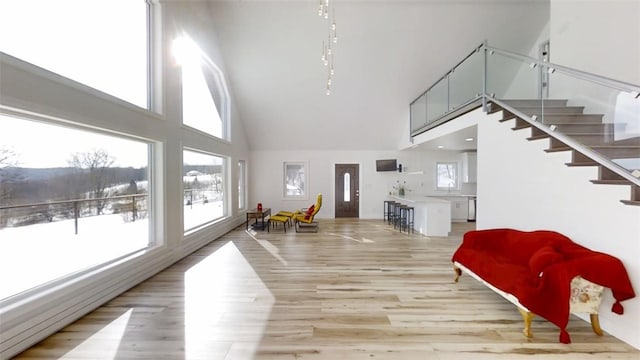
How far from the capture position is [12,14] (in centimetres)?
232

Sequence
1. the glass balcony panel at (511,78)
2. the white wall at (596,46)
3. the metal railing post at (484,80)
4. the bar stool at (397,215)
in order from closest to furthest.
Result: the white wall at (596,46) → the glass balcony panel at (511,78) → the metal railing post at (484,80) → the bar stool at (397,215)

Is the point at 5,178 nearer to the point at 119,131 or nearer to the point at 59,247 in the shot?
the point at 59,247

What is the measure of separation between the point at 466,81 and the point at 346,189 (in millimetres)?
5127

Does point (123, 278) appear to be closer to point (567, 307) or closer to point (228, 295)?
point (228, 295)

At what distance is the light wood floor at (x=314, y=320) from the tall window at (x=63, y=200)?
25.8 inches

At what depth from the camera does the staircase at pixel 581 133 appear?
2543 millimetres

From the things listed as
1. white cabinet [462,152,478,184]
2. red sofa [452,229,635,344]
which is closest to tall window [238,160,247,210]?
red sofa [452,229,635,344]

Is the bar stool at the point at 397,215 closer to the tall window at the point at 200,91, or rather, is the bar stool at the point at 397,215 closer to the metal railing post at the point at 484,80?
the metal railing post at the point at 484,80

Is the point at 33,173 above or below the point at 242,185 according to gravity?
above

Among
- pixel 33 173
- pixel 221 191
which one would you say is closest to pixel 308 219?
pixel 221 191

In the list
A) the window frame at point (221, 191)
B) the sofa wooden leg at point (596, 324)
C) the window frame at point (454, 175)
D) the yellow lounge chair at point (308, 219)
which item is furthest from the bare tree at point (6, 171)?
the window frame at point (454, 175)

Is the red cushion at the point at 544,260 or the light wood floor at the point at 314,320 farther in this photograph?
the red cushion at the point at 544,260

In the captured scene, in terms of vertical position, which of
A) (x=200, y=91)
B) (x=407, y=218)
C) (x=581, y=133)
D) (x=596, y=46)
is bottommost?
(x=407, y=218)

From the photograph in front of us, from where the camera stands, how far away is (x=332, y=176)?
9.41 m
